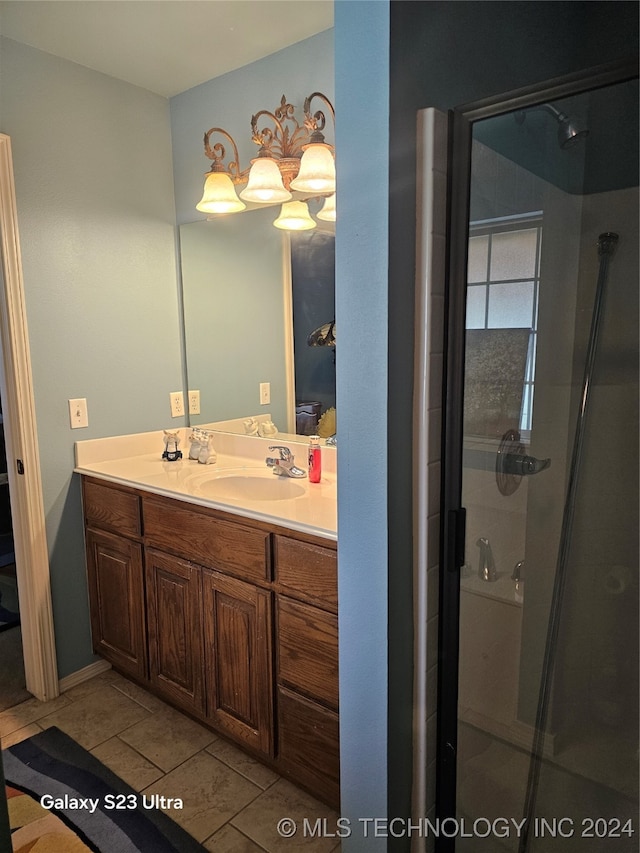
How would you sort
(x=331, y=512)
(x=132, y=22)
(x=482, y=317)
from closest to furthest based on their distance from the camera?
(x=482, y=317) < (x=331, y=512) < (x=132, y=22)

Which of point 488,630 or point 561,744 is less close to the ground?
point 488,630

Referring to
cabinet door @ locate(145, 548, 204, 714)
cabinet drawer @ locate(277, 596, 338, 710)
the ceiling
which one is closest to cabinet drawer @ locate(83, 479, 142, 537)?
cabinet door @ locate(145, 548, 204, 714)

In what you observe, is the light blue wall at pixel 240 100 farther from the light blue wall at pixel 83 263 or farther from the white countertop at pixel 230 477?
the white countertop at pixel 230 477

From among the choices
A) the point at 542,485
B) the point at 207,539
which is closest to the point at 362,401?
the point at 542,485

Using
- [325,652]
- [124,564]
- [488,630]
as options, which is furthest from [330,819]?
[124,564]

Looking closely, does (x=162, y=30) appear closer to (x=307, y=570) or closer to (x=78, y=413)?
(x=78, y=413)

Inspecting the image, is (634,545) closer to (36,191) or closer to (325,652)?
(325,652)

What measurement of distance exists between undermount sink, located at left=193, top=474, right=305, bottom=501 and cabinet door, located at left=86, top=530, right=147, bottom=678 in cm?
35

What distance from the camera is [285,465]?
2145 millimetres

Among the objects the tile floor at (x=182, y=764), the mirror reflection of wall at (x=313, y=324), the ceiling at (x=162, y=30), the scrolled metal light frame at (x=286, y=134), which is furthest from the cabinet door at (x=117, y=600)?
the ceiling at (x=162, y=30)

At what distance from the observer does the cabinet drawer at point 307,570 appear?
60.9 inches

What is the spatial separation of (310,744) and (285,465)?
907 mm

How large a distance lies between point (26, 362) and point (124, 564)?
2.72ft

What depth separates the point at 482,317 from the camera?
1202 millimetres
